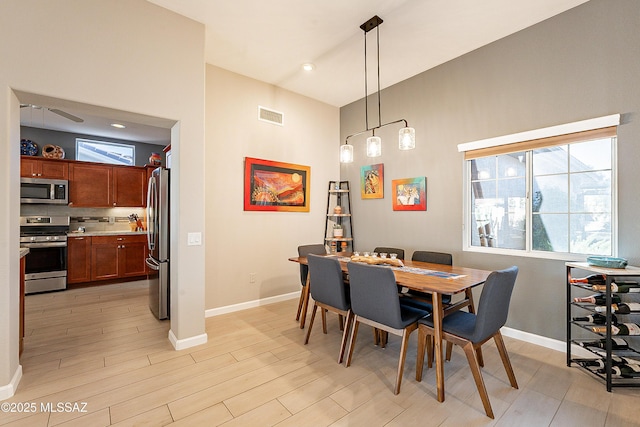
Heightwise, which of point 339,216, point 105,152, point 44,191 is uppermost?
point 105,152

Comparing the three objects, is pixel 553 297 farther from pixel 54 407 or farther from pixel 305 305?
pixel 54 407

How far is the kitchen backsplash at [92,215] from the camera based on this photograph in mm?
5113

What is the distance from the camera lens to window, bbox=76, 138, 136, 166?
5.69m

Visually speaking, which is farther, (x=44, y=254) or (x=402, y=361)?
(x=44, y=254)

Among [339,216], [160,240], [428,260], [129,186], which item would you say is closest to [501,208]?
[428,260]

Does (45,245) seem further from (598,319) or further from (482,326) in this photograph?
(598,319)

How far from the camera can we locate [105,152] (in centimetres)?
597

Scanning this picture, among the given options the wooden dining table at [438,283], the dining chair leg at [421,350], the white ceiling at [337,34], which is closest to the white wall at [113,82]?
the white ceiling at [337,34]

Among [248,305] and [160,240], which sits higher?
[160,240]

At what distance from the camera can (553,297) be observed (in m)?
2.71

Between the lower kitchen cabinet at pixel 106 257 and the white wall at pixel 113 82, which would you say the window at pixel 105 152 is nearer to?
the lower kitchen cabinet at pixel 106 257

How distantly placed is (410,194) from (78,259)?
5730 millimetres

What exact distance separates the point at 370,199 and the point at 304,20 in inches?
102

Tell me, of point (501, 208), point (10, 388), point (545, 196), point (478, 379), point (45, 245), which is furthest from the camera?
point (45, 245)
